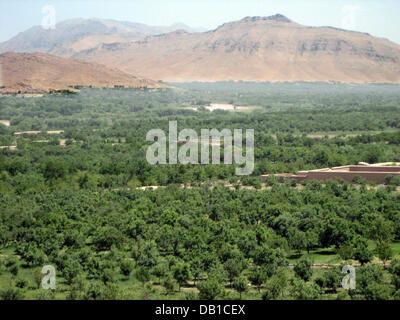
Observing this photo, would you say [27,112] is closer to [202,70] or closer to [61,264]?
[61,264]

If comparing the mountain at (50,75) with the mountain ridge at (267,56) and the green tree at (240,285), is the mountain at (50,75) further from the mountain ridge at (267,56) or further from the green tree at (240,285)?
the green tree at (240,285)

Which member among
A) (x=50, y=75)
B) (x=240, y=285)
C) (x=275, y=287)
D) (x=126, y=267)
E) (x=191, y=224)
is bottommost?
(x=126, y=267)

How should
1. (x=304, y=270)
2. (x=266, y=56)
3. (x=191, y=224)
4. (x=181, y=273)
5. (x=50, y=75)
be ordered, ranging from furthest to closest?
1. (x=266, y=56)
2. (x=50, y=75)
3. (x=191, y=224)
4. (x=304, y=270)
5. (x=181, y=273)

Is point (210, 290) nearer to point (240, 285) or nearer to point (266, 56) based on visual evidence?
point (240, 285)

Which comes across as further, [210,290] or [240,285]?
[240,285]

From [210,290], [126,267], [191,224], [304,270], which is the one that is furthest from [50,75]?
[210,290]

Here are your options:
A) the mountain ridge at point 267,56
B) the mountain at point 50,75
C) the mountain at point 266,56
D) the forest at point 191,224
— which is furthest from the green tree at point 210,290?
the mountain at point 266,56
